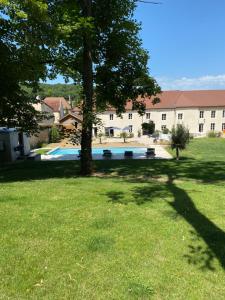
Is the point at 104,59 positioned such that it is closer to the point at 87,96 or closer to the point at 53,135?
the point at 87,96

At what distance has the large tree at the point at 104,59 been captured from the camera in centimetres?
1460

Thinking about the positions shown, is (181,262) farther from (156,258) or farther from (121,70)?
(121,70)

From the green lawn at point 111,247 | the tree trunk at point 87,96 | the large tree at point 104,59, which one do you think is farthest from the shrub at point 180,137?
the green lawn at point 111,247

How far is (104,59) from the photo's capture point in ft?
56.9

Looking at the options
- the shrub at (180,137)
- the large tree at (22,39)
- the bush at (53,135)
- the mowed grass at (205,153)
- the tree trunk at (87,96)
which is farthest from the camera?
the bush at (53,135)

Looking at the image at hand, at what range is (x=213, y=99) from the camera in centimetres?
6506

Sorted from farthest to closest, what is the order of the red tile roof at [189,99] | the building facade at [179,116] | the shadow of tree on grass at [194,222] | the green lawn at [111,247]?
the red tile roof at [189,99]
the building facade at [179,116]
the shadow of tree on grass at [194,222]
the green lawn at [111,247]

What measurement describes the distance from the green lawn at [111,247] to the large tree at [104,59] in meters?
6.84

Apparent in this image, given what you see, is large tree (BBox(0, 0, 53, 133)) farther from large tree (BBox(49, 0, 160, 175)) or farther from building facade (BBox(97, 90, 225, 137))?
building facade (BBox(97, 90, 225, 137))

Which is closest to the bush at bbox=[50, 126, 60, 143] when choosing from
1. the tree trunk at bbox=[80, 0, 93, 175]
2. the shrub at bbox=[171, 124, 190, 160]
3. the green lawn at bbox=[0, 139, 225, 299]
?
the shrub at bbox=[171, 124, 190, 160]

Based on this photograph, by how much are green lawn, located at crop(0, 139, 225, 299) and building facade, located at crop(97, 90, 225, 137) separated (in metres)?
55.6

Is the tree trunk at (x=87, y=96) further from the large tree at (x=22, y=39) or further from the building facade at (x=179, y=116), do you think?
the building facade at (x=179, y=116)

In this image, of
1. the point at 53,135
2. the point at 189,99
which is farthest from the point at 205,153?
the point at 189,99

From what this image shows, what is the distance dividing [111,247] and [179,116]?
→ 60.3 m
